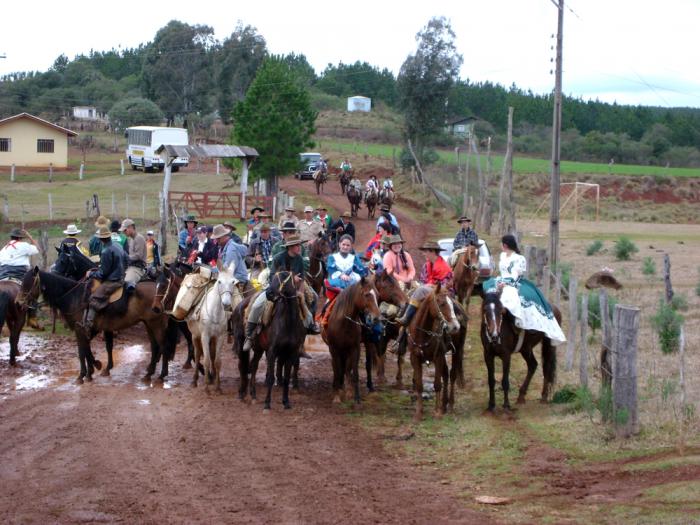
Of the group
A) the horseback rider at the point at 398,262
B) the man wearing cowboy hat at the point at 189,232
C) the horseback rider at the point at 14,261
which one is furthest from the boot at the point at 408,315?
the horseback rider at the point at 14,261

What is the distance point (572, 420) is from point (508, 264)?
2.43 m

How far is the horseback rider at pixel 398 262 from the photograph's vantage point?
46.7 feet

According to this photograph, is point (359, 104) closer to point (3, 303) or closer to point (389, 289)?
point (3, 303)

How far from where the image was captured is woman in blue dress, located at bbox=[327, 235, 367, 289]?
46.7ft

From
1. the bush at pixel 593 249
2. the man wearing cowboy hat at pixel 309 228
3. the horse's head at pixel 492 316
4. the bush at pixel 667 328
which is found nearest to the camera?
the horse's head at pixel 492 316

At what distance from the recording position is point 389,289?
511 inches

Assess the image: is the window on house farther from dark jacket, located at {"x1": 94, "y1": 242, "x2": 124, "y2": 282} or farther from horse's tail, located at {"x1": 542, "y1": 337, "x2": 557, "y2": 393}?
horse's tail, located at {"x1": 542, "y1": 337, "x2": 557, "y2": 393}

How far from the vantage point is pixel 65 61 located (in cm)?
11856

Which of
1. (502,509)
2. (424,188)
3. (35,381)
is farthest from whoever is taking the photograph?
(424,188)

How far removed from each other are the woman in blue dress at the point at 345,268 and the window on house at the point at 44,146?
54658mm

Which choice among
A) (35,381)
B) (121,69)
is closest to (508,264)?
(35,381)

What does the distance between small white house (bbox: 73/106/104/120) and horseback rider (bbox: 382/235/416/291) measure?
86962 mm

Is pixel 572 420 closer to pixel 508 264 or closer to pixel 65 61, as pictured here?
pixel 508 264

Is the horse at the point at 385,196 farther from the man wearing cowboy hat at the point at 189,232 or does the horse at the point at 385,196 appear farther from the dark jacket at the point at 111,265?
the dark jacket at the point at 111,265
